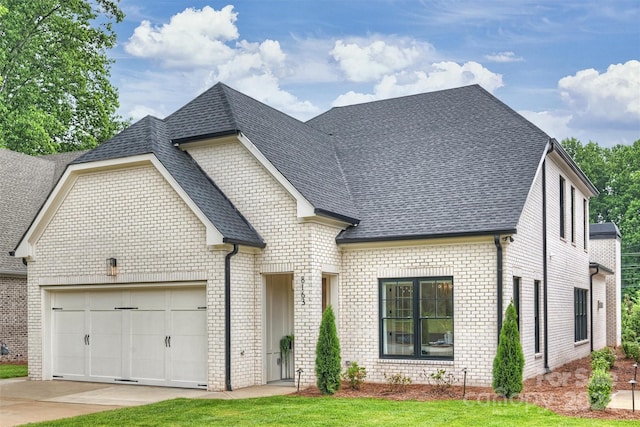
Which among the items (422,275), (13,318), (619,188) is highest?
(619,188)

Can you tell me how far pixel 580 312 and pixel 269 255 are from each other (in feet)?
41.9

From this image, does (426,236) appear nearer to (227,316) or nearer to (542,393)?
(542,393)

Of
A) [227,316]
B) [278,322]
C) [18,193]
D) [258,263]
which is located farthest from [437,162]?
[18,193]

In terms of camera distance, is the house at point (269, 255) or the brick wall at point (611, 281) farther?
the brick wall at point (611, 281)

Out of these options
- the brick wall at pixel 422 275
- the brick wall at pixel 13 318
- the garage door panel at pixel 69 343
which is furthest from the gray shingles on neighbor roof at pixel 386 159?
the brick wall at pixel 13 318

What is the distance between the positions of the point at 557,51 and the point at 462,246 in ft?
61.4

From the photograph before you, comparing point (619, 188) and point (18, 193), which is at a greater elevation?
point (619, 188)

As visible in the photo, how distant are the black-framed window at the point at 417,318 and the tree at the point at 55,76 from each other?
24775mm

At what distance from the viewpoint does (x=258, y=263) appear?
16.8m

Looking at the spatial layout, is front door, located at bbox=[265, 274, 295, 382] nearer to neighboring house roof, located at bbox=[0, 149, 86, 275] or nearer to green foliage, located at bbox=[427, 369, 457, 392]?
green foliage, located at bbox=[427, 369, 457, 392]

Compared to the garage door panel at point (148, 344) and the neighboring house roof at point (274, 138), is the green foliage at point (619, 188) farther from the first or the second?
the garage door panel at point (148, 344)

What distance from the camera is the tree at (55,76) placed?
3644 cm

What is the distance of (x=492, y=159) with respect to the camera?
1828cm

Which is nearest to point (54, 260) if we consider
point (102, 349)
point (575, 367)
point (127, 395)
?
point (102, 349)
